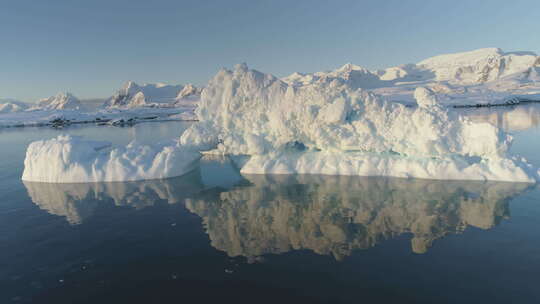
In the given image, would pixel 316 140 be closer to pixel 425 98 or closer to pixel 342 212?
pixel 425 98

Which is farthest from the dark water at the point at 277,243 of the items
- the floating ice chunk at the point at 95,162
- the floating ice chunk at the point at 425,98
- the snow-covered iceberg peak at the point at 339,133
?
the floating ice chunk at the point at 425,98

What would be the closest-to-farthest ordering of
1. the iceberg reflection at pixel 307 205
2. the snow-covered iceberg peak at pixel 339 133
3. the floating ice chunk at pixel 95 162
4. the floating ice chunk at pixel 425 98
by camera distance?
1. the iceberg reflection at pixel 307 205
2. the snow-covered iceberg peak at pixel 339 133
3. the floating ice chunk at pixel 95 162
4. the floating ice chunk at pixel 425 98

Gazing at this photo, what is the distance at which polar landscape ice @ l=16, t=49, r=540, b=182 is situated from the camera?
61.9 ft

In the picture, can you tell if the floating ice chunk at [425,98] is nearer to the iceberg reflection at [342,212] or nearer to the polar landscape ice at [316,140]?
the polar landscape ice at [316,140]

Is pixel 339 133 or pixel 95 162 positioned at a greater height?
pixel 339 133

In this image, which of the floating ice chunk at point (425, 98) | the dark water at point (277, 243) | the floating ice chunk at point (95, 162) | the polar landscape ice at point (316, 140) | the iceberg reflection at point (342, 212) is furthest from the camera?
the floating ice chunk at point (425, 98)

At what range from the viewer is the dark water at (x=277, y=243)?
338 inches

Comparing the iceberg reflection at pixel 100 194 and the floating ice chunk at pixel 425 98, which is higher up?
the floating ice chunk at pixel 425 98

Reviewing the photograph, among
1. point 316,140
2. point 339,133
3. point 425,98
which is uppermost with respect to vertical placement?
point 425,98

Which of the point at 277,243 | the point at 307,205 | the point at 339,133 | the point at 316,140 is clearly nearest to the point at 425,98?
the point at 339,133

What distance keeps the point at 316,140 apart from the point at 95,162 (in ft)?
49.6

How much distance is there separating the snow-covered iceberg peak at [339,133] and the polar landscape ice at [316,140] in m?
0.06

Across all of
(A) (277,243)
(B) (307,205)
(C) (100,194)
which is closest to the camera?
(A) (277,243)

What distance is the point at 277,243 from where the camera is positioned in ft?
37.3
